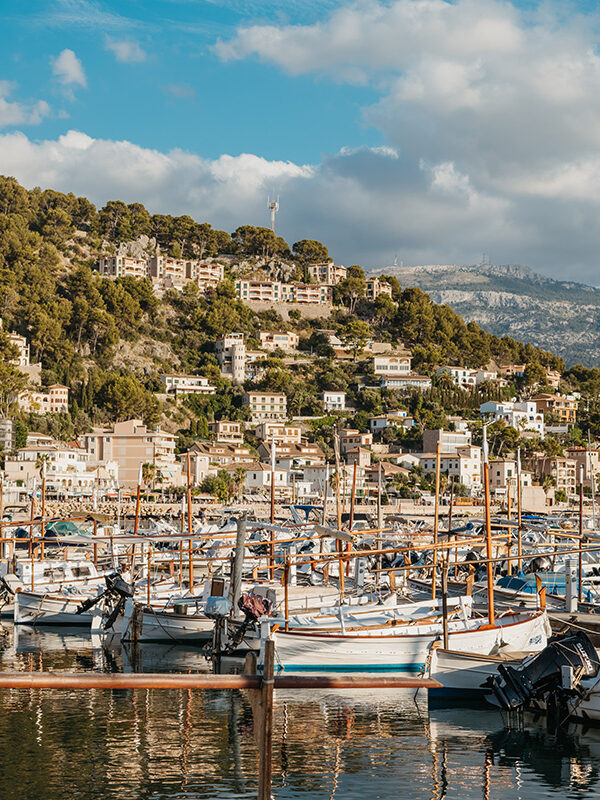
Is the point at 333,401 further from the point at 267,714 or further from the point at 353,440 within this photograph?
the point at 267,714

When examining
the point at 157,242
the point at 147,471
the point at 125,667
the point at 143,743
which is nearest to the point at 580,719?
the point at 143,743

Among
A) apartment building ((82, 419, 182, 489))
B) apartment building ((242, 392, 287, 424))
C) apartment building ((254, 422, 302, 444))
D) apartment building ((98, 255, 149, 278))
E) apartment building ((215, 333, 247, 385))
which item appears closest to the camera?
apartment building ((82, 419, 182, 489))

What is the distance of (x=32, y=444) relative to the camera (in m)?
96.2

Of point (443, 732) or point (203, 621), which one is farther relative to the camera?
point (203, 621)

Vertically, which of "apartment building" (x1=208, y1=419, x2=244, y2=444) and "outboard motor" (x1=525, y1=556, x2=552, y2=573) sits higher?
"apartment building" (x1=208, y1=419, x2=244, y2=444)

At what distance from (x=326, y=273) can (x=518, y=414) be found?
49.3m

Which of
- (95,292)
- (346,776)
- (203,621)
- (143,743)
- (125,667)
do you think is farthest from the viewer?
(95,292)

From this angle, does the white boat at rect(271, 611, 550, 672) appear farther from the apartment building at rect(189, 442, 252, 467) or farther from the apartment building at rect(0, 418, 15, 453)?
the apartment building at rect(0, 418, 15, 453)

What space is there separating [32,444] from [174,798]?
86527mm

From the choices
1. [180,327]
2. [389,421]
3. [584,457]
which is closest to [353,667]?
[389,421]

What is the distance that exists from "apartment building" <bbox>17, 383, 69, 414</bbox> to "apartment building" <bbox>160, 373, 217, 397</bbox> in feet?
42.9

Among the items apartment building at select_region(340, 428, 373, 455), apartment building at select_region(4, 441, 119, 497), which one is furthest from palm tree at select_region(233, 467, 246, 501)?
apartment building at select_region(340, 428, 373, 455)

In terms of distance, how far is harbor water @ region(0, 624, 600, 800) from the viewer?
553 inches

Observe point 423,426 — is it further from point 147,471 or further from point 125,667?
point 125,667
